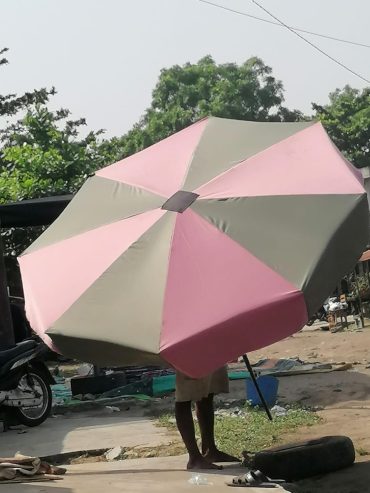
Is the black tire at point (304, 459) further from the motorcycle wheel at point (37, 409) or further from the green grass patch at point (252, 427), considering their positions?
the motorcycle wheel at point (37, 409)

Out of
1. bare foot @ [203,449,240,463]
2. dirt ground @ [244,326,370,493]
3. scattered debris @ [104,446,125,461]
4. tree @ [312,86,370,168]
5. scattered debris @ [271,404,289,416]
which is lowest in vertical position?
dirt ground @ [244,326,370,493]

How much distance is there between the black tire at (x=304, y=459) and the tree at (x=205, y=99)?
1387 inches

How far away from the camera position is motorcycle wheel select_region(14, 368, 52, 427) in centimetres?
867

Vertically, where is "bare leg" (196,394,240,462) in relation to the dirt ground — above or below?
above

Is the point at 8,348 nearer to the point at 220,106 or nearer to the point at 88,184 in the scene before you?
the point at 88,184

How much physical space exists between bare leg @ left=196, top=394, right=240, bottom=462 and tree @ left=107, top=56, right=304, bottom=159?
3502 cm

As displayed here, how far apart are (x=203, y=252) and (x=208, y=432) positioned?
6.47 feet

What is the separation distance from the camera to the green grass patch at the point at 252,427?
6969mm

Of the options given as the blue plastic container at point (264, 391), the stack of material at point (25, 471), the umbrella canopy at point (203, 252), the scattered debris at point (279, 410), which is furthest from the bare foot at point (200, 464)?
the blue plastic container at point (264, 391)

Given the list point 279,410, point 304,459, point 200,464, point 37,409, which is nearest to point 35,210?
point 37,409

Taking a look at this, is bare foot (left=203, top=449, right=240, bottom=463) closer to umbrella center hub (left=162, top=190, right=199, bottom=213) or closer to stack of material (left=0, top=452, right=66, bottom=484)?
stack of material (left=0, top=452, right=66, bottom=484)

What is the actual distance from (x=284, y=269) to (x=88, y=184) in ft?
6.76

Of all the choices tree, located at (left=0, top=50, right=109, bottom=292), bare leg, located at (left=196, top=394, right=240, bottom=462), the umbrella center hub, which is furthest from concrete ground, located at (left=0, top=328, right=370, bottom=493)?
tree, located at (left=0, top=50, right=109, bottom=292)

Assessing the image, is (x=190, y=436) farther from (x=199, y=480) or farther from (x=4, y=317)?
(x=4, y=317)
